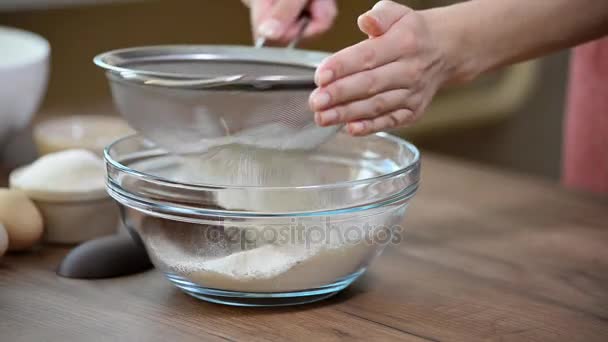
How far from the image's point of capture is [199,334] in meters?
0.72

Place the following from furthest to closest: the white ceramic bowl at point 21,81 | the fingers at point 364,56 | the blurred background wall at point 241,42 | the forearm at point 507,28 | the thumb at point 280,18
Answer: the blurred background wall at point 241,42
the white ceramic bowl at point 21,81
the thumb at point 280,18
the forearm at point 507,28
the fingers at point 364,56

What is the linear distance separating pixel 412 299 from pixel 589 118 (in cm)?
67

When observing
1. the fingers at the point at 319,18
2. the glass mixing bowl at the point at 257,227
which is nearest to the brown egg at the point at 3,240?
the glass mixing bowl at the point at 257,227

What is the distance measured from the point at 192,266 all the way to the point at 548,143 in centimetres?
218

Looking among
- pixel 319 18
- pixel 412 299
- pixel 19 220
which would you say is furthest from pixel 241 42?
pixel 412 299

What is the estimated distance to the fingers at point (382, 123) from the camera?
75 cm

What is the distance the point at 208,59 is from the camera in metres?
0.95

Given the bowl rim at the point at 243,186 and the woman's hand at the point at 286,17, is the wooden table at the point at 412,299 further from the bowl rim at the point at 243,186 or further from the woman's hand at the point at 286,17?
the woman's hand at the point at 286,17

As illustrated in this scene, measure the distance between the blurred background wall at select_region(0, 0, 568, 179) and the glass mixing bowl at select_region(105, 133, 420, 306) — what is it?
1.58 ft

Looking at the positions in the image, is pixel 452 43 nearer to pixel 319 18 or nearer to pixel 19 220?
pixel 319 18

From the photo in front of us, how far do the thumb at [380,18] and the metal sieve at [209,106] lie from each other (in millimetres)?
75

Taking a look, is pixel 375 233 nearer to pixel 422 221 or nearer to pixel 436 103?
pixel 422 221

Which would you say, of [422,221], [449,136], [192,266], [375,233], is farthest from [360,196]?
[449,136]

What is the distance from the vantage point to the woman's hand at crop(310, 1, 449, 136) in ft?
2.37
